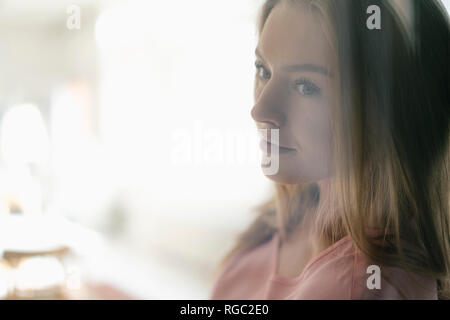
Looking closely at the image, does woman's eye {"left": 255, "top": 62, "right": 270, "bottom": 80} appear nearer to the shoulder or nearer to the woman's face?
the woman's face

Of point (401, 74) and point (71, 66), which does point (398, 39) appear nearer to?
point (401, 74)

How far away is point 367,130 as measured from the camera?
51 centimetres

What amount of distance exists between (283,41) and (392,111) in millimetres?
155

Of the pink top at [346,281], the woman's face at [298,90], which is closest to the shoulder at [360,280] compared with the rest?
the pink top at [346,281]

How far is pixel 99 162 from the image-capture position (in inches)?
26.0

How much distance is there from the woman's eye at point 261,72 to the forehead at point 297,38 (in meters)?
0.02

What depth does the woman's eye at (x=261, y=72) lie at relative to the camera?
55 centimetres

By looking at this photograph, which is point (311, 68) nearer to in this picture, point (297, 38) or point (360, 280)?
point (297, 38)

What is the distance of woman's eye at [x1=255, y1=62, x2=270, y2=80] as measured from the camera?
1.82 ft

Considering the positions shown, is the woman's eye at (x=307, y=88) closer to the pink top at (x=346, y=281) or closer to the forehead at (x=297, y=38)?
the forehead at (x=297, y=38)

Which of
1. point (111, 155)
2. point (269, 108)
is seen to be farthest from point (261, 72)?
point (111, 155)

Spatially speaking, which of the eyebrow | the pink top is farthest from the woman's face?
the pink top
